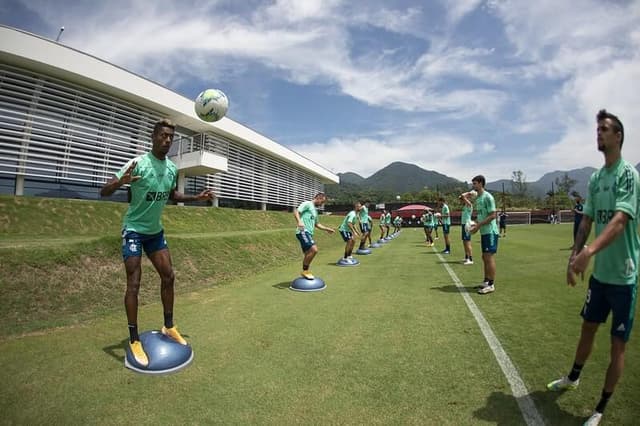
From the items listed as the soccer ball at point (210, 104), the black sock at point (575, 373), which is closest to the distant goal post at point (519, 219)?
the soccer ball at point (210, 104)

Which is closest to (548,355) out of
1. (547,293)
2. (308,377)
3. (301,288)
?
(308,377)

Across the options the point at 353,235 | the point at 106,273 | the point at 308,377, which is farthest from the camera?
the point at 353,235

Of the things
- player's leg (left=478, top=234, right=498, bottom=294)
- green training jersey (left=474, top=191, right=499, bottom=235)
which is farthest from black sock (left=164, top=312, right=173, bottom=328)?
green training jersey (left=474, top=191, right=499, bottom=235)

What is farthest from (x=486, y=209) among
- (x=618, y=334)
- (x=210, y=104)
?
(x=210, y=104)

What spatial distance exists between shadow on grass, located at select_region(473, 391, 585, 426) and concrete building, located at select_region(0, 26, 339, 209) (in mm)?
22202

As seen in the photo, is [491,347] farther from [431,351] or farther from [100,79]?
[100,79]

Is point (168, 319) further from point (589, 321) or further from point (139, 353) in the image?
point (589, 321)

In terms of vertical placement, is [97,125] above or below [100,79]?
below

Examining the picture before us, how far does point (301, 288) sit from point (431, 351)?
4358 millimetres

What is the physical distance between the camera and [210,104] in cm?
707

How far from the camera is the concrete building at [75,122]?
679 inches

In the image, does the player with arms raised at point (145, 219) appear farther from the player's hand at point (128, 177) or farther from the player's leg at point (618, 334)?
the player's leg at point (618, 334)

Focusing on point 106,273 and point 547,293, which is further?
point 106,273

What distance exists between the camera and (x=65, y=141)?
62.5 feet
